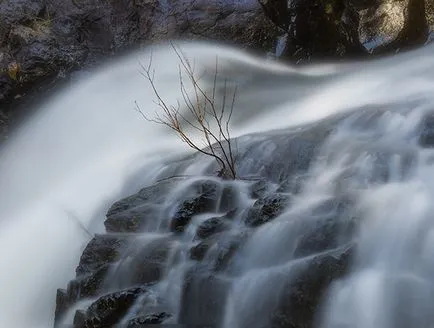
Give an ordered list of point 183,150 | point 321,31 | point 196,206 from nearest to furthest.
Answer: point 196,206
point 183,150
point 321,31

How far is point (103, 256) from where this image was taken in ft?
16.1

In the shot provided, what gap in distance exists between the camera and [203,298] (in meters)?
4.07

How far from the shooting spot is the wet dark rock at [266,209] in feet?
14.9

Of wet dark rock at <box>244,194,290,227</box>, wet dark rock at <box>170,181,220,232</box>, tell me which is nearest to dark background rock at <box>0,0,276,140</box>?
wet dark rock at <box>170,181,220,232</box>

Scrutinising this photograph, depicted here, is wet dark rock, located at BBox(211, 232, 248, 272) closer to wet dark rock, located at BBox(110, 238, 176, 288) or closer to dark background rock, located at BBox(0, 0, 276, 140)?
wet dark rock, located at BBox(110, 238, 176, 288)

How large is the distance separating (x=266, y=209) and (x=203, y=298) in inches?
36.4

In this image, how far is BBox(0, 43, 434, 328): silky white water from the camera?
3.74 meters

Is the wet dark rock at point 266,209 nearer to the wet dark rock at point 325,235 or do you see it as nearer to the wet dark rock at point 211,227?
the wet dark rock at point 211,227

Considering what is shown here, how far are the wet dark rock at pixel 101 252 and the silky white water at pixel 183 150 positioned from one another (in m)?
0.89

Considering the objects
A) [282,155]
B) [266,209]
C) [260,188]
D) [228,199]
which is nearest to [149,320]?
[266,209]

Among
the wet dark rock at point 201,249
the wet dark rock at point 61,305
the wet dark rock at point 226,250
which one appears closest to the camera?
the wet dark rock at point 226,250

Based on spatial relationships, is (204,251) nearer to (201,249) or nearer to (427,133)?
(201,249)

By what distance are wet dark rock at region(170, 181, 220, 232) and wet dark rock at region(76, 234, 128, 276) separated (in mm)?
468

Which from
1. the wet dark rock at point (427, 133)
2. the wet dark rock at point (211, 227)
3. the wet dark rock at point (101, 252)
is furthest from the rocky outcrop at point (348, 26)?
the wet dark rock at point (101, 252)
